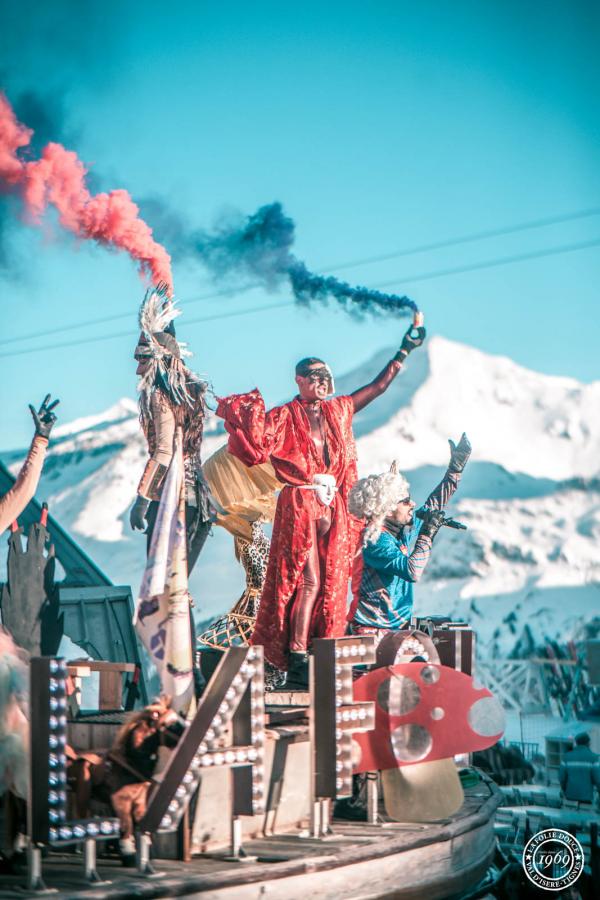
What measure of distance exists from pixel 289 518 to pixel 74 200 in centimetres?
296

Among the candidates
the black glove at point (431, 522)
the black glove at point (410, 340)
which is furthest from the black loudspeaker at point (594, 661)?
the black glove at point (410, 340)

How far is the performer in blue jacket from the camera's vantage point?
410 inches

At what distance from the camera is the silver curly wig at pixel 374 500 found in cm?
1045

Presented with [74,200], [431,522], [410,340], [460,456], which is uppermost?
[74,200]

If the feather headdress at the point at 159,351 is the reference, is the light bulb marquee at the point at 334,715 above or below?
below

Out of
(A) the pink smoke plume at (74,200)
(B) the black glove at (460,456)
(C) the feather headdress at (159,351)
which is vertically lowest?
(B) the black glove at (460,456)

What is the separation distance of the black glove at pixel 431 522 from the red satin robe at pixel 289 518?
83 cm

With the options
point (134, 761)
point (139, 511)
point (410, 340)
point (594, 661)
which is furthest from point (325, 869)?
point (594, 661)

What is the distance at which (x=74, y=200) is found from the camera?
9.66 metres

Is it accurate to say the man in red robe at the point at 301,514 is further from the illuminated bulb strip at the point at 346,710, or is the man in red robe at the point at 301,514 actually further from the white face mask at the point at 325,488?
the illuminated bulb strip at the point at 346,710

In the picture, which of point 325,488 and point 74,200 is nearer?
point 74,200

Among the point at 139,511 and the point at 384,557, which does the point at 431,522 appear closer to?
the point at 384,557

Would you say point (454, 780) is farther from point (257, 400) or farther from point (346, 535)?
point (257, 400)

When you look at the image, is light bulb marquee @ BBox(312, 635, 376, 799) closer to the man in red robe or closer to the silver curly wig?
the man in red robe
